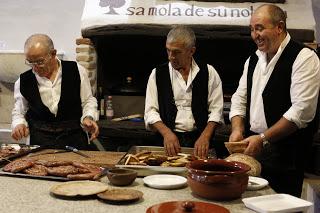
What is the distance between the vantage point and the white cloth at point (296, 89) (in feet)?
7.81

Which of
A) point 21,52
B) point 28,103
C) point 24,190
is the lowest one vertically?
point 24,190

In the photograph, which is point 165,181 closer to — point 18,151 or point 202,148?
point 202,148

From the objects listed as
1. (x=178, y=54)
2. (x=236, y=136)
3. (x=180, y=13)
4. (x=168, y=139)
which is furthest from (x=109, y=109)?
(x=236, y=136)

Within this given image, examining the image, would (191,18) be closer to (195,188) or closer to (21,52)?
(21,52)

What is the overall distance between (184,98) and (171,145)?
0.48 m

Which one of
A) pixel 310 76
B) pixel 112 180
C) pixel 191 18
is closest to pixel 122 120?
pixel 191 18

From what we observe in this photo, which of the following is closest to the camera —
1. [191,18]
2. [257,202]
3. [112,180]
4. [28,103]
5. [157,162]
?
[257,202]

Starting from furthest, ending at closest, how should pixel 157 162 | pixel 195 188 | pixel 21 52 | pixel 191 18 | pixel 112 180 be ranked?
1. pixel 21 52
2. pixel 191 18
3. pixel 157 162
4. pixel 112 180
5. pixel 195 188

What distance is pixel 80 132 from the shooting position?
2947mm

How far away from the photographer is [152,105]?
111 inches

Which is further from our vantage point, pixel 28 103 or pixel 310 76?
pixel 28 103

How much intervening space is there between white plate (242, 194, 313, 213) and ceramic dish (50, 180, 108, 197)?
0.56 m

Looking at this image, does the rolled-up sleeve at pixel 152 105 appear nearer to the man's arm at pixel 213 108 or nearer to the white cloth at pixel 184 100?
the white cloth at pixel 184 100

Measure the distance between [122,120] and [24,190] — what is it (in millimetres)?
2653
